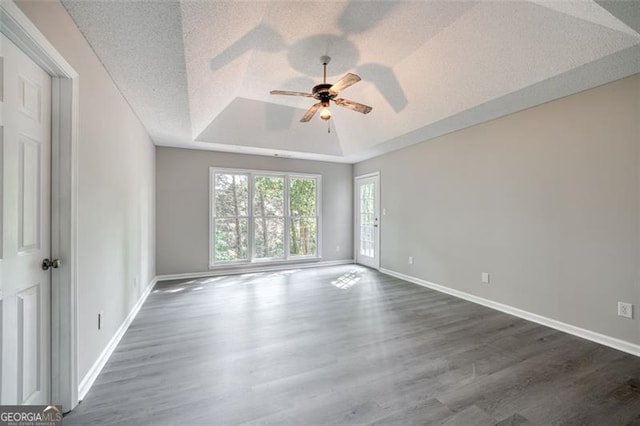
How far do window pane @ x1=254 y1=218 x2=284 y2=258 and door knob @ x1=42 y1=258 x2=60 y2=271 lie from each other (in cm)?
405

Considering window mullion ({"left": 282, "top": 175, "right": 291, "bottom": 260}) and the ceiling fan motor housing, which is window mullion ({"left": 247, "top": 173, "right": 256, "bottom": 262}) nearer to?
window mullion ({"left": 282, "top": 175, "right": 291, "bottom": 260})

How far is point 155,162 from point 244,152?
1.58m

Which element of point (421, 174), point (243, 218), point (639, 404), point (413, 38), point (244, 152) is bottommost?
point (639, 404)

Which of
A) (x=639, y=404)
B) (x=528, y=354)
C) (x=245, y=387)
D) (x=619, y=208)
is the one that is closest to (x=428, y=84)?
(x=619, y=208)

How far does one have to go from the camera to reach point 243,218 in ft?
18.3

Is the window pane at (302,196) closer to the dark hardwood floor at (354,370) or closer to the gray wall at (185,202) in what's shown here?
the gray wall at (185,202)

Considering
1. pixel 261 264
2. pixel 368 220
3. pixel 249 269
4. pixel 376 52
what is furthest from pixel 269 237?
pixel 376 52

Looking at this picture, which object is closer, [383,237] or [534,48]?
[534,48]

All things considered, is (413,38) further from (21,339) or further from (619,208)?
(21,339)

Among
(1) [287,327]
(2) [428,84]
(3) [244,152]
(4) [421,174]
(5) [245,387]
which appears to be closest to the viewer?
(5) [245,387]

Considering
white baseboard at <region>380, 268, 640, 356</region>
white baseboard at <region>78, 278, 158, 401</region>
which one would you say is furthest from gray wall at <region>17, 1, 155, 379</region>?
white baseboard at <region>380, 268, 640, 356</region>

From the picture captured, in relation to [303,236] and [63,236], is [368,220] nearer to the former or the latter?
[303,236]

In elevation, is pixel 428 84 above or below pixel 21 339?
above

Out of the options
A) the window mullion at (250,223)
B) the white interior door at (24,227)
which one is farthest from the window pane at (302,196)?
the white interior door at (24,227)
